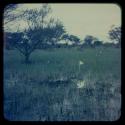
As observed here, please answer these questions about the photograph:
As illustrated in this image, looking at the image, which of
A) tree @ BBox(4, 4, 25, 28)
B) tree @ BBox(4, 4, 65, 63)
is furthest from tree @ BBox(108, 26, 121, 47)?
tree @ BBox(4, 4, 25, 28)

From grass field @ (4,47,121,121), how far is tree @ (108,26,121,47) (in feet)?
0.24

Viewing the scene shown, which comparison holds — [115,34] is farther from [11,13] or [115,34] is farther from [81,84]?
[11,13]

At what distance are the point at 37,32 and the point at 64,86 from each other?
48cm

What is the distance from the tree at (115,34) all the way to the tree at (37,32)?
1.25ft

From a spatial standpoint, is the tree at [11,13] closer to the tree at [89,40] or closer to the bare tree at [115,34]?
the tree at [89,40]

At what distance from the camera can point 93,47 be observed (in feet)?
6.34

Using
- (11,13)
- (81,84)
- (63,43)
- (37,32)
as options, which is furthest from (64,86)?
(11,13)

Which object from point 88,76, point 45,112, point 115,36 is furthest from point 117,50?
point 45,112

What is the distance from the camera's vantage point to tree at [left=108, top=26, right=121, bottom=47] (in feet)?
6.25

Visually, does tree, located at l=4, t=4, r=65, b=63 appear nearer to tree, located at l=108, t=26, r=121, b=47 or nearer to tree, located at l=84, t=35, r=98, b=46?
tree, located at l=84, t=35, r=98, b=46

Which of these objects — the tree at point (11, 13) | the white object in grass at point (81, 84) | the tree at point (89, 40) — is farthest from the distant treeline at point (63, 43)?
the white object in grass at point (81, 84)

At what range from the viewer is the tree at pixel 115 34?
1906 mm

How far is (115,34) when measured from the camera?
192 centimetres

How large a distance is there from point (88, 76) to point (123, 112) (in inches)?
15.6
